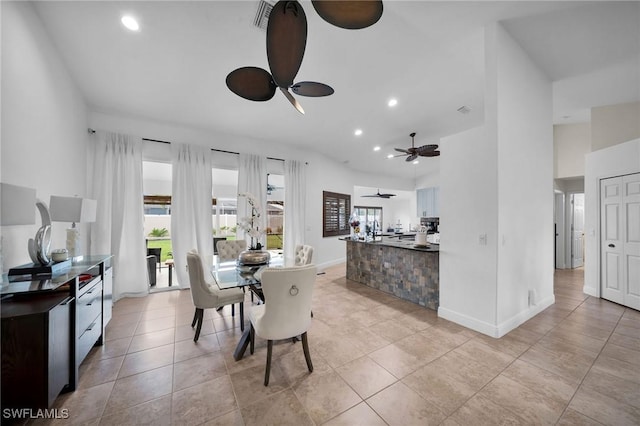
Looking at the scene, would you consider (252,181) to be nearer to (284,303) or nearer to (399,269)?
(399,269)

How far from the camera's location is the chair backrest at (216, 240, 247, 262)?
3.83 m

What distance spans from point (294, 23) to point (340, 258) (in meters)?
6.04

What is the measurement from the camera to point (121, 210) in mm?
3807

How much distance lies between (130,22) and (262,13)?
50.0 inches

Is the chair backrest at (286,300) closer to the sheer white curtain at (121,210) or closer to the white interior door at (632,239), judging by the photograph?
the sheer white curtain at (121,210)

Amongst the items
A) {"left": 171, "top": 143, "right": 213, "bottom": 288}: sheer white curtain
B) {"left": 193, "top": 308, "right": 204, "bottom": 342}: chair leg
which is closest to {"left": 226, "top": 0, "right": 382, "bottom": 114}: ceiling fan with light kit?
{"left": 193, "top": 308, "right": 204, "bottom": 342}: chair leg

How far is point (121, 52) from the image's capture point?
98.4 inches

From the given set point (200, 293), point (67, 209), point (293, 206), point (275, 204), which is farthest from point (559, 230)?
point (67, 209)

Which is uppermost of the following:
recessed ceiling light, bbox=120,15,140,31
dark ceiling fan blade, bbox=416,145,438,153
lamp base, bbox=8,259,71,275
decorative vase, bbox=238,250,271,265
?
recessed ceiling light, bbox=120,15,140,31

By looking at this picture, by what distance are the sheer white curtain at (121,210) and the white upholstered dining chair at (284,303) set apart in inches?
128

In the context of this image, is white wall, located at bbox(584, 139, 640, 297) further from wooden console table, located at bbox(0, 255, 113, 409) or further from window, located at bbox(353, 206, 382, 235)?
wooden console table, located at bbox(0, 255, 113, 409)

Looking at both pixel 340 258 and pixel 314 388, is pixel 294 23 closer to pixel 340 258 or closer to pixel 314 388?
pixel 314 388

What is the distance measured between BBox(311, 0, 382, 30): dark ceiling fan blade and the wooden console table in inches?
97.2

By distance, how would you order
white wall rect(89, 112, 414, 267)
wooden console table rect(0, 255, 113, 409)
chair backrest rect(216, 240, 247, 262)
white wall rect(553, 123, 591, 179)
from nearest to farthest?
wooden console table rect(0, 255, 113, 409) → chair backrest rect(216, 240, 247, 262) → white wall rect(89, 112, 414, 267) → white wall rect(553, 123, 591, 179)
